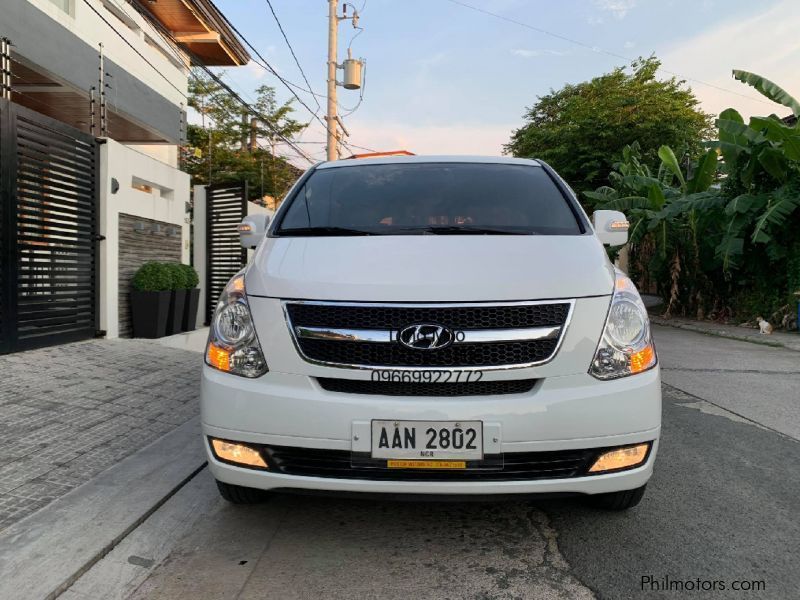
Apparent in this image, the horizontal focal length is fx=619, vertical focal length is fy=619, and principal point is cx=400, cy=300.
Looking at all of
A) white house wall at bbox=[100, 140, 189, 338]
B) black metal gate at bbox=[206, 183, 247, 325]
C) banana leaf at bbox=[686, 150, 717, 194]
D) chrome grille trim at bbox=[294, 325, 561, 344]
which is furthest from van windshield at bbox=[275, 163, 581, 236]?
banana leaf at bbox=[686, 150, 717, 194]

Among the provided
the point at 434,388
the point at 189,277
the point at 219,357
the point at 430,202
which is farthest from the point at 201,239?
the point at 434,388

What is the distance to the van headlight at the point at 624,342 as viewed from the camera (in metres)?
2.47

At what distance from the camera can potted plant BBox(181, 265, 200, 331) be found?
9453 mm

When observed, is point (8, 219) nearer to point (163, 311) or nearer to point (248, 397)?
point (163, 311)

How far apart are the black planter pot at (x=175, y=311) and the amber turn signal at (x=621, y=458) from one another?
765cm

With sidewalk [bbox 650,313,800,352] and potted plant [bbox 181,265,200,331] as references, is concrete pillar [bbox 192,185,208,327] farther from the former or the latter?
sidewalk [bbox 650,313,800,352]

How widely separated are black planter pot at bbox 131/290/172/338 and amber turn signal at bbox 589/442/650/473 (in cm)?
722

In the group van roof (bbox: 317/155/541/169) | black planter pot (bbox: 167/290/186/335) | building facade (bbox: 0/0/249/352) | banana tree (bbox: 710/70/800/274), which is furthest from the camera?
banana tree (bbox: 710/70/800/274)

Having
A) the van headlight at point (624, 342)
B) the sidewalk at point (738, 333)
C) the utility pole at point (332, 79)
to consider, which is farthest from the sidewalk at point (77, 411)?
the utility pole at point (332, 79)

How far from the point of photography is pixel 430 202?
11.7 feet

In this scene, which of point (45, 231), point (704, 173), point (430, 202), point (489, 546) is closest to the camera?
point (489, 546)

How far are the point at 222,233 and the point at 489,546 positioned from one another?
1016 cm

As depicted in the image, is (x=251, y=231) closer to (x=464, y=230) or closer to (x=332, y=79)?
(x=464, y=230)

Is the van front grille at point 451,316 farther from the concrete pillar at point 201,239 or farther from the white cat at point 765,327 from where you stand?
the white cat at point 765,327
